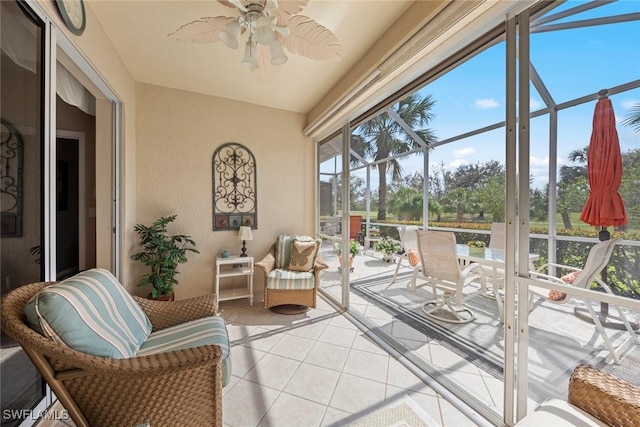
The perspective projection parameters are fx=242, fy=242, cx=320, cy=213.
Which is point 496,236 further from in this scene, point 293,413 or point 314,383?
point 293,413

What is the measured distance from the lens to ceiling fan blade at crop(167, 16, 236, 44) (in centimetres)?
142

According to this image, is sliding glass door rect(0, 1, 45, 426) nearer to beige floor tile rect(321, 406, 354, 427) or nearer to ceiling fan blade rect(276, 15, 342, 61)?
ceiling fan blade rect(276, 15, 342, 61)

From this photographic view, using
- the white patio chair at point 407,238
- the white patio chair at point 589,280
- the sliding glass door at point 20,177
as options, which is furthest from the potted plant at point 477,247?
the sliding glass door at point 20,177

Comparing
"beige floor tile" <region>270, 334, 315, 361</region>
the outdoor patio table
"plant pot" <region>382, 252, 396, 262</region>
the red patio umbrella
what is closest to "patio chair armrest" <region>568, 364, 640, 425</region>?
the red patio umbrella

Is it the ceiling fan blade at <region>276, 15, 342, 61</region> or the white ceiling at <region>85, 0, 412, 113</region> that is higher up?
the white ceiling at <region>85, 0, 412, 113</region>

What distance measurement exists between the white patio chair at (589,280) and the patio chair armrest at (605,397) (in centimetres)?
21

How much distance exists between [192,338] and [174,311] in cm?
37

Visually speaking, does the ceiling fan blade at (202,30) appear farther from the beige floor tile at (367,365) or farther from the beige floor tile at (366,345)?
the beige floor tile at (366,345)

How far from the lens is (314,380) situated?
1713 millimetres

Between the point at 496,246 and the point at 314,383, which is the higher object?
the point at 496,246

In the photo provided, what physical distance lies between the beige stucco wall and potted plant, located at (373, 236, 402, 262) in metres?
1.38

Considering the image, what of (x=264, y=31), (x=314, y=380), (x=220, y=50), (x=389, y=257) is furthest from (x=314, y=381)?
(x=389, y=257)

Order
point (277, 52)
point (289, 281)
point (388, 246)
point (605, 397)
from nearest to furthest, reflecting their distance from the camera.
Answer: point (605, 397), point (277, 52), point (289, 281), point (388, 246)

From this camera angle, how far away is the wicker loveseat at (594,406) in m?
0.84
